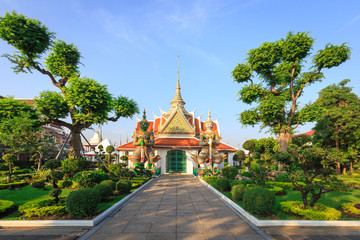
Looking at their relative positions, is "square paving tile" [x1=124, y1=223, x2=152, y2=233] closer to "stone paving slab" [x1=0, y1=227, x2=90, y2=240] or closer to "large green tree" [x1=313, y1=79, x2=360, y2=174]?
"stone paving slab" [x1=0, y1=227, x2=90, y2=240]

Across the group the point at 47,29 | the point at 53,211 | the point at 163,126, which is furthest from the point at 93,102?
the point at 163,126

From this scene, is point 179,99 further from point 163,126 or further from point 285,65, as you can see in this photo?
point 285,65

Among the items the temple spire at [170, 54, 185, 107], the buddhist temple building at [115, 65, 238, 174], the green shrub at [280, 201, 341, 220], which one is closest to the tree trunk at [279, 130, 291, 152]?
the buddhist temple building at [115, 65, 238, 174]

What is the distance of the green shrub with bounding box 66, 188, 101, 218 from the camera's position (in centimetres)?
621

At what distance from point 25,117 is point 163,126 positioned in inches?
595

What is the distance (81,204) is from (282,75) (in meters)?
19.4

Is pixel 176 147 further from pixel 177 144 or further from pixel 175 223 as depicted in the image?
pixel 175 223

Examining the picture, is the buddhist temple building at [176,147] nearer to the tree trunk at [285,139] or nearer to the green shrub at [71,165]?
the tree trunk at [285,139]

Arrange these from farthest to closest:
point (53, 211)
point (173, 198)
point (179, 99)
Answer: point (179, 99)
point (173, 198)
point (53, 211)

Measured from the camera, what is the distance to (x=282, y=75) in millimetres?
17859

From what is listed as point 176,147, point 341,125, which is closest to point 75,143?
point 176,147

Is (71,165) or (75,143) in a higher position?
(75,143)

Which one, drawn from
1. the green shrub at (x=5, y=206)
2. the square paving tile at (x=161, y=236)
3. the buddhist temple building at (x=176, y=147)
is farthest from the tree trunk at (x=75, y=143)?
the square paving tile at (x=161, y=236)

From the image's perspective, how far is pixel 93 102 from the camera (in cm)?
1475
